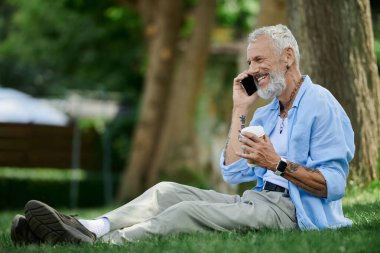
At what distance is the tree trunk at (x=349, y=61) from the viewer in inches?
359

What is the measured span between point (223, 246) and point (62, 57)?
2611 centimetres

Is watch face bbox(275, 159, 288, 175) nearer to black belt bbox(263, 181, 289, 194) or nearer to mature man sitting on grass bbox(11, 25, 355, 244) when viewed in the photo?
mature man sitting on grass bbox(11, 25, 355, 244)

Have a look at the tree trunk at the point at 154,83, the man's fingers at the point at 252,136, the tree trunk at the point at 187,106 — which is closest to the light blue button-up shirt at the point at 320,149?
the man's fingers at the point at 252,136

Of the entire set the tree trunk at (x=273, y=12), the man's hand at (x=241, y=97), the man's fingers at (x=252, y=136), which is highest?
the tree trunk at (x=273, y=12)

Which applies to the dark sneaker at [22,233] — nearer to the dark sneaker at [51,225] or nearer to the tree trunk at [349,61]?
the dark sneaker at [51,225]

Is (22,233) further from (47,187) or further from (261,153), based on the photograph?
(47,187)

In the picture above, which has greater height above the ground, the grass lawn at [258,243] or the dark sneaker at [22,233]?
the grass lawn at [258,243]

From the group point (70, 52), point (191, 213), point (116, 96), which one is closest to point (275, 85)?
point (191, 213)

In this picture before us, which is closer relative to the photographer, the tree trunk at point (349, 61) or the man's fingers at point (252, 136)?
the man's fingers at point (252, 136)

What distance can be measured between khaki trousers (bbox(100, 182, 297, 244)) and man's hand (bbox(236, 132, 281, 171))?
322 mm

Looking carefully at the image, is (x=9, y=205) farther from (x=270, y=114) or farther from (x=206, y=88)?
(x=270, y=114)

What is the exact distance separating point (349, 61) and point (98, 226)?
4.18 metres

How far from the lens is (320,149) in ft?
19.3

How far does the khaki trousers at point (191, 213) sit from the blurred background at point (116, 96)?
227 inches
